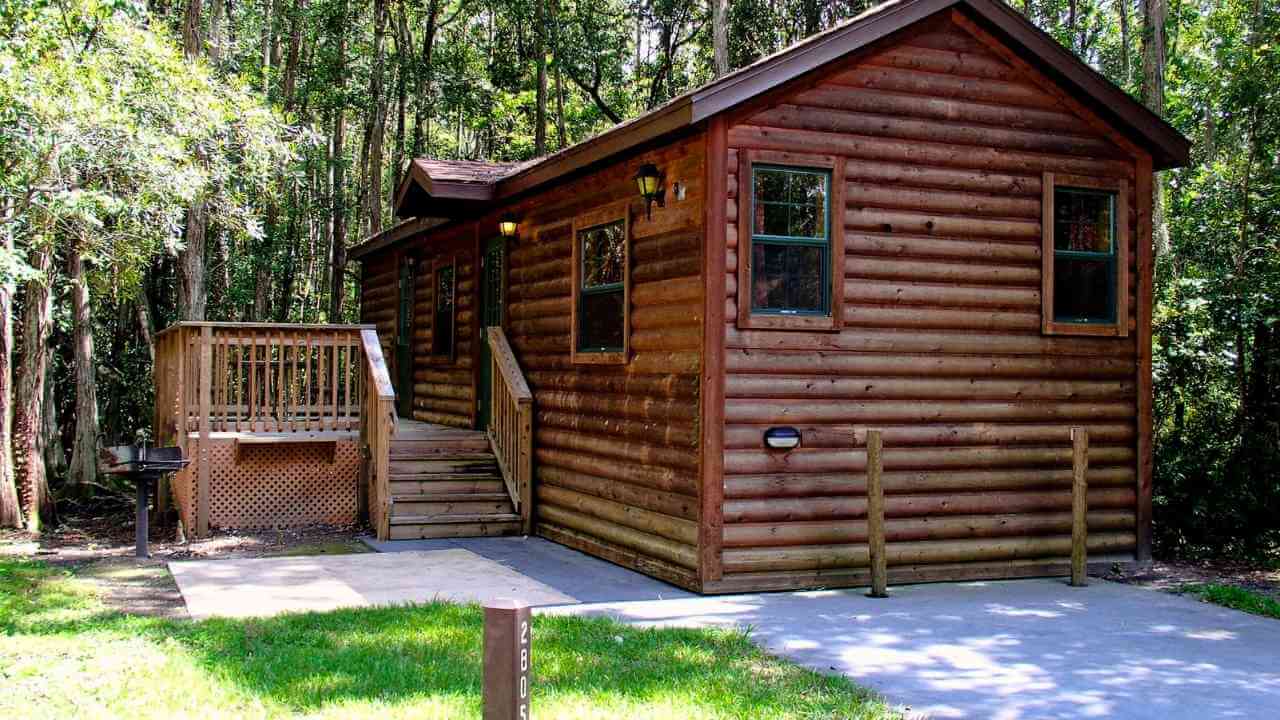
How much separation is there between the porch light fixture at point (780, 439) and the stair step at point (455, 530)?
3993 millimetres

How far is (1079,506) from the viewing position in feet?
29.3

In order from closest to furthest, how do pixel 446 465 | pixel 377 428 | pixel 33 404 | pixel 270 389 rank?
pixel 377 428
pixel 270 389
pixel 446 465
pixel 33 404

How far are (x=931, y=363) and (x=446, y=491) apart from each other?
17.2ft

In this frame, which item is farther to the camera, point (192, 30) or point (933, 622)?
point (192, 30)

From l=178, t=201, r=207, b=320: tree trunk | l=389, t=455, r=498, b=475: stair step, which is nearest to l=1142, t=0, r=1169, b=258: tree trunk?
l=389, t=455, r=498, b=475: stair step

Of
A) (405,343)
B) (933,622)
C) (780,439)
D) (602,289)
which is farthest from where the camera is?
(405,343)

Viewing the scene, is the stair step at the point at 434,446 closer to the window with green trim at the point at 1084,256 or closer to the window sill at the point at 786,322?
the window sill at the point at 786,322

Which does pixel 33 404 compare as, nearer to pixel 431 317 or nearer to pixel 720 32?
pixel 431 317

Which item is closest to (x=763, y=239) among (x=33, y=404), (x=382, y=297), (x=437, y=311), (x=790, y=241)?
(x=790, y=241)

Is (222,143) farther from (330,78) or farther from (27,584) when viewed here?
(330,78)

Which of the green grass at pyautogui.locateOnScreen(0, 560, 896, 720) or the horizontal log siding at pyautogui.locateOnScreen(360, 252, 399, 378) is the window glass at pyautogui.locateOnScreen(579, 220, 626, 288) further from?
the horizontal log siding at pyautogui.locateOnScreen(360, 252, 399, 378)

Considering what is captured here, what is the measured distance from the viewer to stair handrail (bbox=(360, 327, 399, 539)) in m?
11.2

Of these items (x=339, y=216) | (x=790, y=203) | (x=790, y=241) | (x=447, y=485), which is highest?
(x=339, y=216)

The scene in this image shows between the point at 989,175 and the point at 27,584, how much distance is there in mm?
8061
